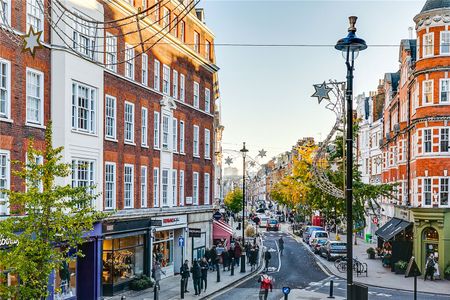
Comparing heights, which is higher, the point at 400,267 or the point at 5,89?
the point at 5,89

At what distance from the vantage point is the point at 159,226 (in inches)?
1396

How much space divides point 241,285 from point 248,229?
104 ft

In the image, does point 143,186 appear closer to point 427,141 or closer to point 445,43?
point 427,141

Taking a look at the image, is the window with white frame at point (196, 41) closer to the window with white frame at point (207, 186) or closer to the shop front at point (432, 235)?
the window with white frame at point (207, 186)

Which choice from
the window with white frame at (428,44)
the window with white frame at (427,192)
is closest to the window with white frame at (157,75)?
the window with white frame at (428,44)

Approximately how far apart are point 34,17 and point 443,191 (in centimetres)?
2740

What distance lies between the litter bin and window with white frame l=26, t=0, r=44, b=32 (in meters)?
15.9

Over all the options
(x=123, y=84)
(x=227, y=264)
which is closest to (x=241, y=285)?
(x=227, y=264)

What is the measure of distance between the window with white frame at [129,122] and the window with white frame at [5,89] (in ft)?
34.1

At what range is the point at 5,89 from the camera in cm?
2227

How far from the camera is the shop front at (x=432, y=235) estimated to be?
3962cm

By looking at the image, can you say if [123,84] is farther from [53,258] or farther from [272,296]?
[53,258]

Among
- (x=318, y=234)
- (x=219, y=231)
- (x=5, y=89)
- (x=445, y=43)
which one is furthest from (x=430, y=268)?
(x=5, y=89)

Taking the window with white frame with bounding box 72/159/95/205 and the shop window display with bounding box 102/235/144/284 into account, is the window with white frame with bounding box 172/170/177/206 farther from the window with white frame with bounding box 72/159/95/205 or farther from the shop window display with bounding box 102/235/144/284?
the window with white frame with bounding box 72/159/95/205
